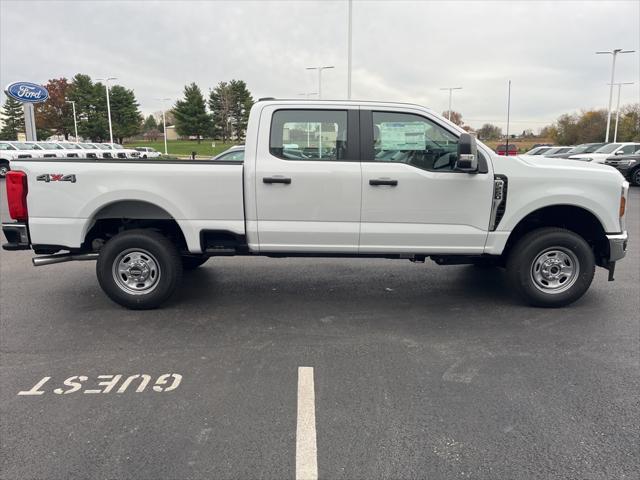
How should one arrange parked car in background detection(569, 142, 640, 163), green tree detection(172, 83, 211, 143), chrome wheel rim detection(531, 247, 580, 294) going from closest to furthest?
chrome wheel rim detection(531, 247, 580, 294), parked car in background detection(569, 142, 640, 163), green tree detection(172, 83, 211, 143)

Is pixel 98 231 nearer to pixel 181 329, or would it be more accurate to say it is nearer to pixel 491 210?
pixel 181 329

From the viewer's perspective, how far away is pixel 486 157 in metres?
4.77

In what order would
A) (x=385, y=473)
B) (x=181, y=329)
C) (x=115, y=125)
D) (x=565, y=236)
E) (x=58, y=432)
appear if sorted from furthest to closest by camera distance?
1. (x=115, y=125)
2. (x=565, y=236)
3. (x=181, y=329)
4. (x=58, y=432)
5. (x=385, y=473)

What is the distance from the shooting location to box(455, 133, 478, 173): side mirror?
4371mm

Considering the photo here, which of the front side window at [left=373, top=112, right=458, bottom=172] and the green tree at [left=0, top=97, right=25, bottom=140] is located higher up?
the green tree at [left=0, top=97, right=25, bottom=140]

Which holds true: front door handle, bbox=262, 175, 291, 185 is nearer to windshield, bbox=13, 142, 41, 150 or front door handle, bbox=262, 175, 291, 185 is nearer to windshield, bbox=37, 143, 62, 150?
windshield, bbox=13, 142, 41, 150

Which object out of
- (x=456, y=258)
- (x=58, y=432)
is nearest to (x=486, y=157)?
Result: (x=456, y=258)

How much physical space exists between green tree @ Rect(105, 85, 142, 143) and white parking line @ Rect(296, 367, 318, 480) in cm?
7850

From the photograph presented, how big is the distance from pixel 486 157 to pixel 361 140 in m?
1.21

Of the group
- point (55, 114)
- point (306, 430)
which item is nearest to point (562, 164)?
point (306, 430)

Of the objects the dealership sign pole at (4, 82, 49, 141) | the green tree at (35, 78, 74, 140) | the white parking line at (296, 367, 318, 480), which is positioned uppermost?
the green tree at (35, 78, 74, 140)

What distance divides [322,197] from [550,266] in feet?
7.99

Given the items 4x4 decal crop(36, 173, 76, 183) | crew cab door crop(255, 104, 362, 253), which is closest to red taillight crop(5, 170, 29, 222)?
4x4 decal crop(36, 173, 76, 183)

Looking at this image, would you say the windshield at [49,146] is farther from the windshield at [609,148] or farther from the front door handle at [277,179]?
the windshield at [609,148]
